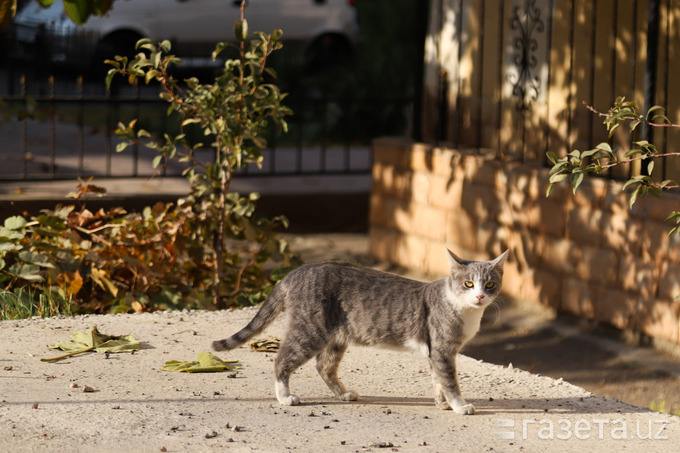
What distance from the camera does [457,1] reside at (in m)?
9.06

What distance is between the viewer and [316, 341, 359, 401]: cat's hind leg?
488 cm

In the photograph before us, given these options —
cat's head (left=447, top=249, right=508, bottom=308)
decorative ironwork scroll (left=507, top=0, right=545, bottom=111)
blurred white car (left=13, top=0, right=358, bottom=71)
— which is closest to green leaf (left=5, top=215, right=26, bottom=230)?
cat's head (left=447, top=249, right=508, bottom=308)

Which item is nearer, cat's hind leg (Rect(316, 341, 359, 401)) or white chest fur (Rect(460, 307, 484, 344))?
white chest fur (Rect(460, 307, 484, 344))

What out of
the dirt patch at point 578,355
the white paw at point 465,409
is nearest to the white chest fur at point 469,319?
the white paw at point 465,409

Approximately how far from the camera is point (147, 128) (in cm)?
1367

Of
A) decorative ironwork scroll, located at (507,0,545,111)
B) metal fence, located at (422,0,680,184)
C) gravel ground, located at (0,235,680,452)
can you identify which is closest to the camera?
gravel ground, located at (0,235,680,452)

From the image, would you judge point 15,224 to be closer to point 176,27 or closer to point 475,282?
point 475,282

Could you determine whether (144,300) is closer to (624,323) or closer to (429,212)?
(429,212)

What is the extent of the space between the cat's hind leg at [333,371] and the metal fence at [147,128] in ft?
16.4

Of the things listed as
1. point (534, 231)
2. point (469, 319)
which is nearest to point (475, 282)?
point (469, 319)

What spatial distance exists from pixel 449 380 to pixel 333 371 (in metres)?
0.57

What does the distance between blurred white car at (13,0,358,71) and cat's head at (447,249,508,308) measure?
11.5 m

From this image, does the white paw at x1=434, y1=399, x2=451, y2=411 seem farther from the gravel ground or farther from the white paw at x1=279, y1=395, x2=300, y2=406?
the white paw at x1=279, y1=395, x2=300, y2=406

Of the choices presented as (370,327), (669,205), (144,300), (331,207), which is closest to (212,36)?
(331,207)
